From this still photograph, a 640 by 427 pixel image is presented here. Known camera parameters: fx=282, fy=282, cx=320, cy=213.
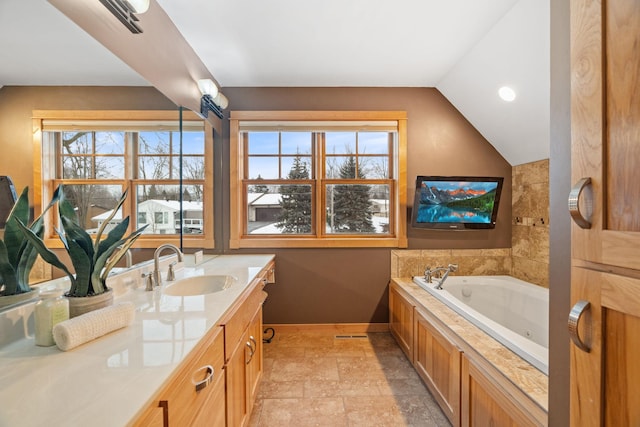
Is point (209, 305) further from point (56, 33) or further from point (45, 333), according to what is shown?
point (56, 33)

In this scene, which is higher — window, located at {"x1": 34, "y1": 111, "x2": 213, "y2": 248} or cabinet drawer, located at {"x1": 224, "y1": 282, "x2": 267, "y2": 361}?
window, located at {"x1": 34, "y1": 111, "x2": 213, "y2": 248}

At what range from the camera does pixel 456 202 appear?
113 inches

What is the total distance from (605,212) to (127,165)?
1.89 metres

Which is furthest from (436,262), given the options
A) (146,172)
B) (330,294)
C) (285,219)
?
(146,172)

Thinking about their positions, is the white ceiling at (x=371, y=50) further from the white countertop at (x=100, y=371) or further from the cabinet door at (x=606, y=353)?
the cabinet door at (x=606, y=353)

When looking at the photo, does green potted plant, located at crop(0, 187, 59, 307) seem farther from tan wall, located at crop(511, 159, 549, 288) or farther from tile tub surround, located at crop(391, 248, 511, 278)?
tan wall, located at crop(511, 159, 549, 288)

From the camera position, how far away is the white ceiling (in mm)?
1382

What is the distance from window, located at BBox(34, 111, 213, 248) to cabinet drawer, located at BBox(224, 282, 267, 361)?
71 cm

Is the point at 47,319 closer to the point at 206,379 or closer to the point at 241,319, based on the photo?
the point at 206,379

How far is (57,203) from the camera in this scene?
1.06 m

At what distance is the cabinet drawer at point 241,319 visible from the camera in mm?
1231

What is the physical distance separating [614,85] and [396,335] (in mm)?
2567

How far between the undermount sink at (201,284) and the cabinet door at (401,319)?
1.51 m

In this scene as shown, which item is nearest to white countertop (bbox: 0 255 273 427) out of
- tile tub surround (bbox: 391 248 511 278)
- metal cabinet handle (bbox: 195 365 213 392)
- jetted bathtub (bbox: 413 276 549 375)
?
metal cabinet handle (bbox: 195 365 213 392)
